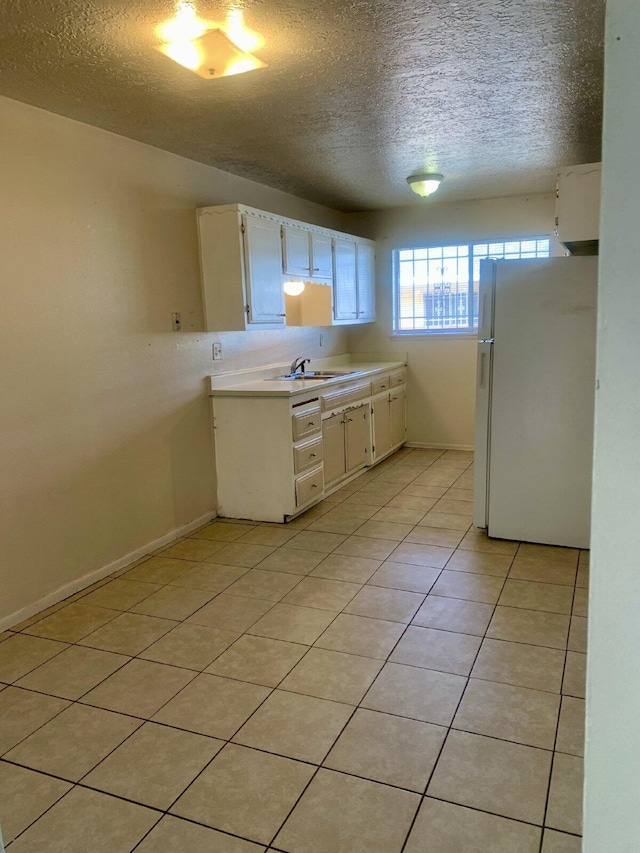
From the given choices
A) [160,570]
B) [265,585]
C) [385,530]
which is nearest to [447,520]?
[385,530]

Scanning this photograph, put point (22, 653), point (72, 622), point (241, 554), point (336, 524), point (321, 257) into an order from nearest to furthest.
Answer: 1. point (22, 653)
2. point (72, 622)
3. point (241, 554)
4. point (336, 524)
5. point (321, 257)

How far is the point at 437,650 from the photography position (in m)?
2.54

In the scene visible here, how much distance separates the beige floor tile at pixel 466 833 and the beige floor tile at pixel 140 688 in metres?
1.02

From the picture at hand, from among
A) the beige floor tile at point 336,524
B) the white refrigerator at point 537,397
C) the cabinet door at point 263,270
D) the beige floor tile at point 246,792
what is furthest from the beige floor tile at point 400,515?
the beige floor tile at point 246,792

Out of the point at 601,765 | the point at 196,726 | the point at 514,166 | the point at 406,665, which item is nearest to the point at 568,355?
the point at 514,166

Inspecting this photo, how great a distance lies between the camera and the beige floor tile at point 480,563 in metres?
3.32

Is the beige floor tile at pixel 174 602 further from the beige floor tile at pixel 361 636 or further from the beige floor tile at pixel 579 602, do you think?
the beige floor tile at pixel 579 602

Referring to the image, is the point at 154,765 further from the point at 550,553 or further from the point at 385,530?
the point at 550,553

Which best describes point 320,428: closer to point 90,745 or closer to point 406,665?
point 406,665

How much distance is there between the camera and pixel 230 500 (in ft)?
14.2

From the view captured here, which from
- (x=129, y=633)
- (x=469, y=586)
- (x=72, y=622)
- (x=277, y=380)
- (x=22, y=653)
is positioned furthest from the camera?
(x=277, y=380)

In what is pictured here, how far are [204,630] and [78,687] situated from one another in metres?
0.58

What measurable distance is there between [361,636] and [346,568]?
0.75 meters

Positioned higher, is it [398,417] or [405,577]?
[398,417]
